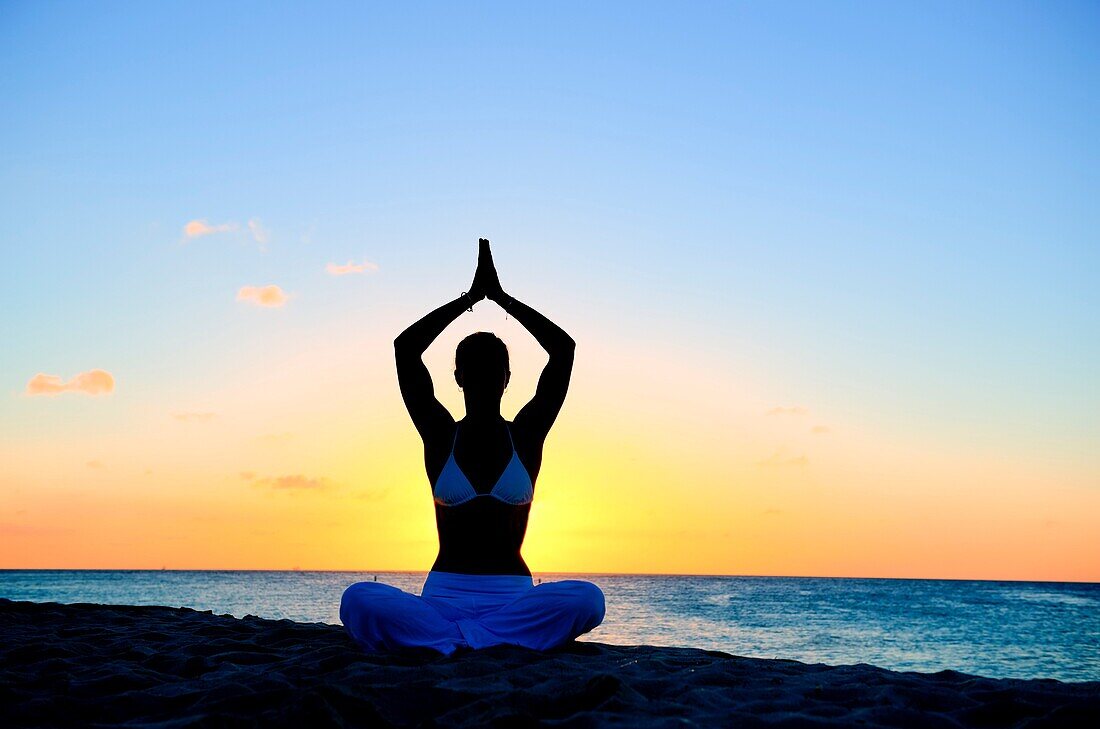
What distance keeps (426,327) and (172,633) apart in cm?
274

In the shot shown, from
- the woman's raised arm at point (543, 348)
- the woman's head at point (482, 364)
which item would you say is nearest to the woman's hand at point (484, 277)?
the woman's raised arm at point (543, 348)

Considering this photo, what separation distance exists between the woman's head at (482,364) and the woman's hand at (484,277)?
0.95 feet

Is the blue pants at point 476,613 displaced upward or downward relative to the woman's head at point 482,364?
downward

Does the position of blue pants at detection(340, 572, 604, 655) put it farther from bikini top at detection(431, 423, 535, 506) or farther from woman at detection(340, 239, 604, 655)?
bikini top at detection(431, 423, 535, 506)

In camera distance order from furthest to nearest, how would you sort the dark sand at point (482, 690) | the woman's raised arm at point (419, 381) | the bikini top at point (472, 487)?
the woman's raised arm at point (419, 381)
the bikini top at point (472, 487)
the dark sand at point (482, 690)

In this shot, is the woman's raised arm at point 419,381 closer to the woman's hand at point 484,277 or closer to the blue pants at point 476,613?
the woman's hand at point 484,277

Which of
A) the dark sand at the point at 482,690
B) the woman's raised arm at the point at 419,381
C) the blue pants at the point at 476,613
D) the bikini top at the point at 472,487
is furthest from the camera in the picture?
the woman's raised arm at the point at 419,381

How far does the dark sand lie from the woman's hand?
6.33ft

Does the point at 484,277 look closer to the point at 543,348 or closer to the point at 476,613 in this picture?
the point at 543,348

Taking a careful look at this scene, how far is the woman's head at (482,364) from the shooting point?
14.3 feet

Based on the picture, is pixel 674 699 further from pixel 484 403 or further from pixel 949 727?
pixel 484 403

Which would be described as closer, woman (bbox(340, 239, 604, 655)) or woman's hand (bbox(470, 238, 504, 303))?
woman (bbox(340, 239, 604, 655))

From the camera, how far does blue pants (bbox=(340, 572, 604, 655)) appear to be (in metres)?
4.04

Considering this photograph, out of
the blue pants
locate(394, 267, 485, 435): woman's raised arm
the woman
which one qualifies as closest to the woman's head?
the woman
